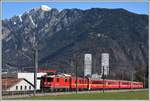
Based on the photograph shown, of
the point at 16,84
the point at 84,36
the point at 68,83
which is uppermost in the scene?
the point at 84,36

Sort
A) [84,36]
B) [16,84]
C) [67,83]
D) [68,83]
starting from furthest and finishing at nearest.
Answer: [84,36] → [16,84] → [68,83] → [67,83]

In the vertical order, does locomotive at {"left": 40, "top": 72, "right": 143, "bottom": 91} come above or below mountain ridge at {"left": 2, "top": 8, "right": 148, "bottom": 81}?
below

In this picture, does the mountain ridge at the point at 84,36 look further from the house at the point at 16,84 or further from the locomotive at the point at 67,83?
the house at the point at 16,84

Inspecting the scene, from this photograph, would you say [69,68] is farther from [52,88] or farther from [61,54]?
[52,88]

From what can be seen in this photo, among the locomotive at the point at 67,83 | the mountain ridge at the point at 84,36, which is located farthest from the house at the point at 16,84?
the mountain ridge at the point at 84,36

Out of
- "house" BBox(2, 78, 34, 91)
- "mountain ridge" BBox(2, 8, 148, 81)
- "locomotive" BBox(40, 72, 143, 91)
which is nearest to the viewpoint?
"locomotive" BBox(40, 72, 143, 91)

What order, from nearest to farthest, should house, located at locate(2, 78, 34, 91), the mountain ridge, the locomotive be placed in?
the locomotive → house, located at locate(2, 78, 34, 91) → the mountain ridge

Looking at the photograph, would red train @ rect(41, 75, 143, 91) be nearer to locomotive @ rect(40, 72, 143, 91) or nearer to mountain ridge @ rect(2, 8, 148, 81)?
locomotive @ rect(40, 72, 143, 91)

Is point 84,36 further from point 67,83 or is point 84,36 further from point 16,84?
point 67,83

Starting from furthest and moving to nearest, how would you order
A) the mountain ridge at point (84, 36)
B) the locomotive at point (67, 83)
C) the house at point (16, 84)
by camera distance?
1. the mountain ridge at point (84, 36)
2. the house at point (16, 84)
3. the locomotive at point (67, 83)

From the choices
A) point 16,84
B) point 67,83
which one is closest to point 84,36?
point 16,84

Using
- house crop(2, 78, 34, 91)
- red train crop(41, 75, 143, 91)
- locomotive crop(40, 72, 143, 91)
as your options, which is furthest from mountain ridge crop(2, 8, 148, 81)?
house crop(2, 78, 34, 91)

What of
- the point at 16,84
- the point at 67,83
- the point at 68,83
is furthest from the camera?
the point at 16,84

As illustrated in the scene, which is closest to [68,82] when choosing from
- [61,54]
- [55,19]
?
[61,54]
